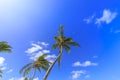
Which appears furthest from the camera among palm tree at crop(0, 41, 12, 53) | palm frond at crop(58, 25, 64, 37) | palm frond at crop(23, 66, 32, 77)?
palm frond at crop(23, 66, 32, 77)

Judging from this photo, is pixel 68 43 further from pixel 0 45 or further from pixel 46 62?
pixel 0 45

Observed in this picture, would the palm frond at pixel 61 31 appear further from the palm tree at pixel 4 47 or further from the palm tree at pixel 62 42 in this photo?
the palm tree at pixel 4 47

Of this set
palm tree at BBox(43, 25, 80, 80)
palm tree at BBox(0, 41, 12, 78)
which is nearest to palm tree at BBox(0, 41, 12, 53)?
palm tree at BBox(0, 41, 12, 78)

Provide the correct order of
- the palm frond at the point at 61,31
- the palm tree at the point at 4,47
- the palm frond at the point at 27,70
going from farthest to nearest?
the palm frond at the point at 27,70 < the palm frond at the point at 61,31 < the palm tree at the point at 4,47

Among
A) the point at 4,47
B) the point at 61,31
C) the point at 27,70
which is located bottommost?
the point at 4,47

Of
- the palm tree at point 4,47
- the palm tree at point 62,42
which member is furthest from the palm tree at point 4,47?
the palm tree at point 62,42

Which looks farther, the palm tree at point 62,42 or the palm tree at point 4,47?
the palm tree at point 62,42

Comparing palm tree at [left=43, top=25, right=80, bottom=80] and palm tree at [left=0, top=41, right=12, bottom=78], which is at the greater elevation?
palm tree at [left=43, top=25, right=80, bottom=80]

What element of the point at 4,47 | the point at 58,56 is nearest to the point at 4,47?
the point at 4,47

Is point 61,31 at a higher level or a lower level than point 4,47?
higher

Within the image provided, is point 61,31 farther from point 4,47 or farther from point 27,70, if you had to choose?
point 4,47

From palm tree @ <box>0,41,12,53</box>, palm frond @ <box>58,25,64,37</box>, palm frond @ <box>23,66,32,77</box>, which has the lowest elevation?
palm tree @ <box>0,41,12,53</box>

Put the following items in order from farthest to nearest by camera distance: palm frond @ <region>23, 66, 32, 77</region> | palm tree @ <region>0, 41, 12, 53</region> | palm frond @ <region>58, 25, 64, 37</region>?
palm frond @ <region>23, 66, 32, 77</region> < palm frond @ <region>58, 25, 64, 37</region> < palm tree @ <region>0, 41, 12, 53</region>

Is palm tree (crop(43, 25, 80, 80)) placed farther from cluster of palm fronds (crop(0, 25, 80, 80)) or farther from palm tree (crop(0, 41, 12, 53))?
palm tree (crop(0, 41, 12, 53))
